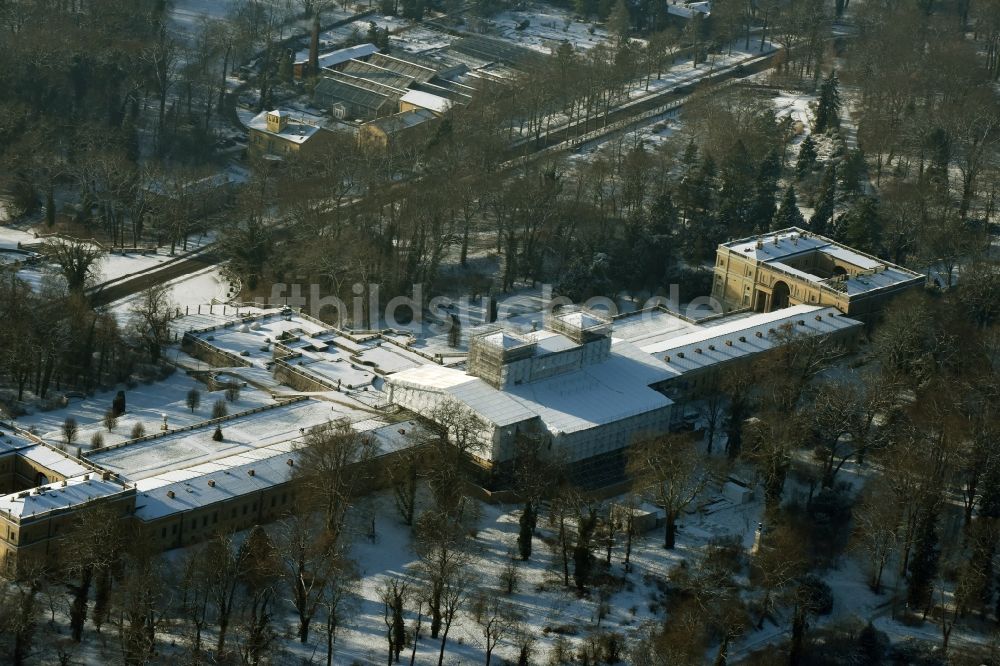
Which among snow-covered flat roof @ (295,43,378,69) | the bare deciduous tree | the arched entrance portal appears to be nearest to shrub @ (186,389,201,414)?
the bare deciduous tree

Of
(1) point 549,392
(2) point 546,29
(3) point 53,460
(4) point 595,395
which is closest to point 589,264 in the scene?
(4) point 595,395

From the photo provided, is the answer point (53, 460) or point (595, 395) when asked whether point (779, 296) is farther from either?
point (53, 460)

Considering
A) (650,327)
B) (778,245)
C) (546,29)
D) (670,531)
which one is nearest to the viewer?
(670,531)

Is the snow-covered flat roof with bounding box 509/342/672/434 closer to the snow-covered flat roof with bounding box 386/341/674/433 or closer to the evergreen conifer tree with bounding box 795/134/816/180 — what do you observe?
the snow-covered flat roof with bounding box 386/341/674/433

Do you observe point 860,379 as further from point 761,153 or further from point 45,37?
point 45,37

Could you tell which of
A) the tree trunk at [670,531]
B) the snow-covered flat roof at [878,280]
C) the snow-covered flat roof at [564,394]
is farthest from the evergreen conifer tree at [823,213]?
the tree trunk at [670,531]

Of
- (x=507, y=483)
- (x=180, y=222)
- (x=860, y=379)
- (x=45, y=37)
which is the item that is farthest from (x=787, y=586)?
(x=45, y=37)
